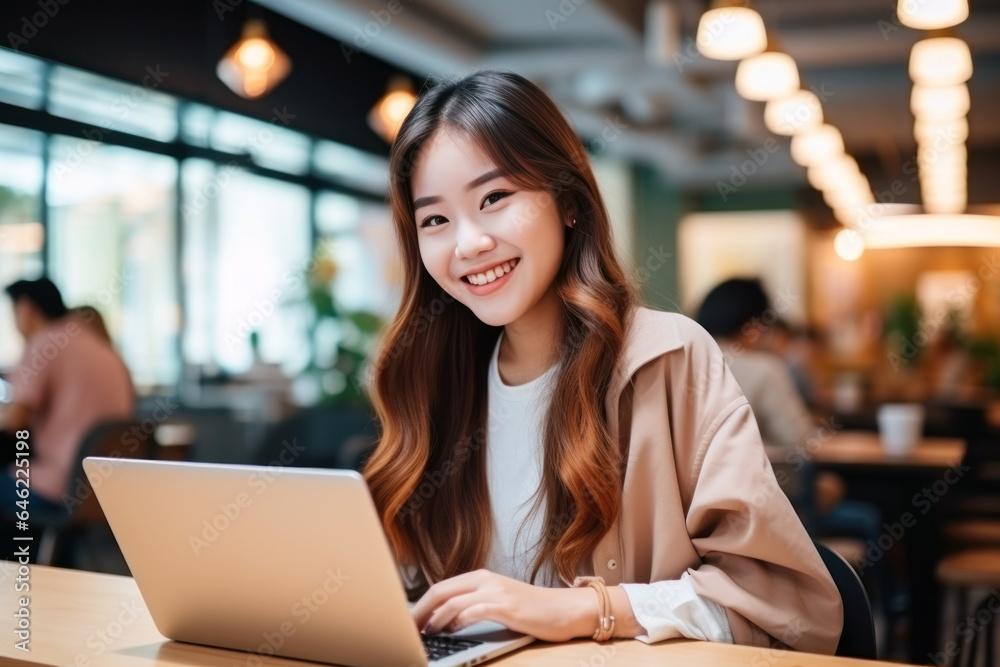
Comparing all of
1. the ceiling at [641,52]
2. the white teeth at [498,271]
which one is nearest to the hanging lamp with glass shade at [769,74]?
the ceiling at [641,52]

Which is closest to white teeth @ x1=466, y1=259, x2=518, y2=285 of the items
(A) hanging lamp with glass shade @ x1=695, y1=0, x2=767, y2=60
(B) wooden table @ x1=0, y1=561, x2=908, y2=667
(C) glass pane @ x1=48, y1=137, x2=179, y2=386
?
(B) wooden table @ x1=0, y1=561, x2=908, y2=667

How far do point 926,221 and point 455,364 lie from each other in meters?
8.33

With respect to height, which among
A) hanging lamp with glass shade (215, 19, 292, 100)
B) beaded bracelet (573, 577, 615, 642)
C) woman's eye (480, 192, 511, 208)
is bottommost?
beaded bracelet (573, 577, 615, 642)

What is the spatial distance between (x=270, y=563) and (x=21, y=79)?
9.59 ft

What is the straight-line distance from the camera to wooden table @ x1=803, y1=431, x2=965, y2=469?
11.6ft

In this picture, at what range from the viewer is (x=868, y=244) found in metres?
10.9

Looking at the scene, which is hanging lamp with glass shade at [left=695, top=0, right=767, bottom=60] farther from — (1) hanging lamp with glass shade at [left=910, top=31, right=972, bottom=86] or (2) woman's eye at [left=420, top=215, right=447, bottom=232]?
(2) woman's eye at [left=420, top=215, right=447, bottom=232]

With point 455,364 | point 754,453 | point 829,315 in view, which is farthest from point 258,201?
point 829,315

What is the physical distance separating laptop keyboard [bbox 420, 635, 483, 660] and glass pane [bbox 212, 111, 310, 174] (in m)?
4.45

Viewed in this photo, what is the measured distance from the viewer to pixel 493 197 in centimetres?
136

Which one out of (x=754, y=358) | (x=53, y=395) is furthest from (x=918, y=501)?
(x=53, y=395)

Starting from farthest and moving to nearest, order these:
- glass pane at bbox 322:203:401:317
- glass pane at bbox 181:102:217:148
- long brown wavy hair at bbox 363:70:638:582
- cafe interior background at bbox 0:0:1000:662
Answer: glass pane at bbox 322:203:401:317 → glass pane at bbox 181:102:217:148 → cafe interior background at bbox 0:0:1000:662 → long brown wavy hair at bbox 363:70:638:582

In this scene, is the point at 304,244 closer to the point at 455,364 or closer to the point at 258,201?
the point at 258,201

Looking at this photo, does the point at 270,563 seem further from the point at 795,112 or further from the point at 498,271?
the point at 795,112
